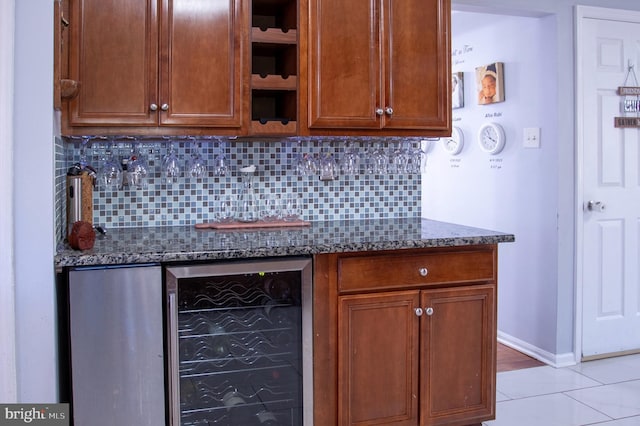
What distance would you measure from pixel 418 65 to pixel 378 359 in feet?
4.35

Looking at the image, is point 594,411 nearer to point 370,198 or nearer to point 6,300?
point 370,198

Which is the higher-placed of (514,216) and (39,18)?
(39,18)

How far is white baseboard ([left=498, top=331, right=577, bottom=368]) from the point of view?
3.49 m

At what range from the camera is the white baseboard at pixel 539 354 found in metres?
3.49

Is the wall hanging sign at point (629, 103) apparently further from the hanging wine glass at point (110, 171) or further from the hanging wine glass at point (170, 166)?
the hanging wine glass at point (110, 171)

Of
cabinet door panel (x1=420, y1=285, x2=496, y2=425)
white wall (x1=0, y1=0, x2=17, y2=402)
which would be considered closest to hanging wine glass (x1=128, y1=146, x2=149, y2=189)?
white wall (x1=0, y1=0, x2=17, y2=402)

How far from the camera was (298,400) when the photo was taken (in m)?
2.30

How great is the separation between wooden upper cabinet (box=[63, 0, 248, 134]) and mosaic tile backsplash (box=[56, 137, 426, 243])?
0.23 metres

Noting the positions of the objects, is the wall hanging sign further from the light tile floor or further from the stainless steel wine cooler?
the stainless steel wine cooler

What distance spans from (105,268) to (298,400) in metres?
0.89

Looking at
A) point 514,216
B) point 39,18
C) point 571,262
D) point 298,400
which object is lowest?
point 298,400

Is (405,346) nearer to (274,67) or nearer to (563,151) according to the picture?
(274,67)

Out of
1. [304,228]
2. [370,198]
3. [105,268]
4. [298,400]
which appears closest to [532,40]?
[370,198]

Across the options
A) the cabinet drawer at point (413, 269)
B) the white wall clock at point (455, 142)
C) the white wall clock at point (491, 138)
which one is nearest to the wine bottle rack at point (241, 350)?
the cabinet drawer at point (413, 269)
